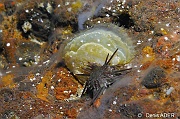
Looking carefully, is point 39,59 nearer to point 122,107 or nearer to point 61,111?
point 61,111

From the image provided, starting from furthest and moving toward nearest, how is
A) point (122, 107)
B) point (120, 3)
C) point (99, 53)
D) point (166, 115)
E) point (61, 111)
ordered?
point (120, 3) → point (99, 53) → point (61, 111) → point (122, 107) → point (166, 115)

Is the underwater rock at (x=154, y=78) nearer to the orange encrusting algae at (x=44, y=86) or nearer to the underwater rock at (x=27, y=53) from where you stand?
the orange encrusting algae at (x=44, y=86)

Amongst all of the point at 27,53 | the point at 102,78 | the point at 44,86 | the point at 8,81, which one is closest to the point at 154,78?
the point at 102,78

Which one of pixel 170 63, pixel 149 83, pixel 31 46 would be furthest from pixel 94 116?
pixel 31 46

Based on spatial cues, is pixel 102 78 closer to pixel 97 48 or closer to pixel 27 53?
pixel 97 48

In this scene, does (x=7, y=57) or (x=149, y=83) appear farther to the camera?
(x=7, y=57)

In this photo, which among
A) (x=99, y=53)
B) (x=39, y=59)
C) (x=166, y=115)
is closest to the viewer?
(x=166, y=115)
